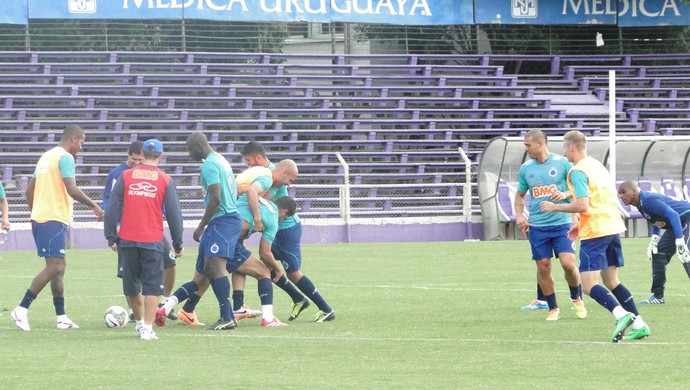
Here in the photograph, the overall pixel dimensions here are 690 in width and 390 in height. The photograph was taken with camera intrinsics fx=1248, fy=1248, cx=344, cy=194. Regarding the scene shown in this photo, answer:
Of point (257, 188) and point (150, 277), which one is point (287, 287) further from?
point (150, 277)

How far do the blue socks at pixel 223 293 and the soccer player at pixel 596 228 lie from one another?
124 inches

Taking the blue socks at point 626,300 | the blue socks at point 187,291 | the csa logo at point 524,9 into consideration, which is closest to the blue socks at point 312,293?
the blue socks at point 187,291

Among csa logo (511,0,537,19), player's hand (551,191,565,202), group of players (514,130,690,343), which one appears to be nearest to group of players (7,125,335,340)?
group of players (514,130,690,343)

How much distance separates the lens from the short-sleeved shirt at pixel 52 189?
12523 mm

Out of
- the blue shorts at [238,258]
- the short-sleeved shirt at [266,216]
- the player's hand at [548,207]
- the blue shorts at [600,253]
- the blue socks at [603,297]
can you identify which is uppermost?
the player's hand at [548,207]

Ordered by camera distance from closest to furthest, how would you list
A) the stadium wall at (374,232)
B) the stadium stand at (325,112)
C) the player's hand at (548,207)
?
the player's hand at (548,207)
the stadium wall at (374,232)
the stadium stand at (325,112)

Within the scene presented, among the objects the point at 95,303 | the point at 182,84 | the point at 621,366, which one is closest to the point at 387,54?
the point at 182,84

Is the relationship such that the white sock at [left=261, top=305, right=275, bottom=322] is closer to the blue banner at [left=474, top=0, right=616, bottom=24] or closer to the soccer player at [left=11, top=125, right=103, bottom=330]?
the soccer player at [left=11, top=125, right=103, bottom=330]

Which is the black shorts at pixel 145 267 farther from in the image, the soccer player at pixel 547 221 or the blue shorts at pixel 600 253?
the soccer player at pixel 547 221

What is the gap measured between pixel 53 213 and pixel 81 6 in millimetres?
22290

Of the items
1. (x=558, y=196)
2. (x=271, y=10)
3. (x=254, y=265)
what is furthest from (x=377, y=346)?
(x=271, y=10)

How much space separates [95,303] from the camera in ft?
51.0

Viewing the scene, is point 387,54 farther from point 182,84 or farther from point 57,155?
point 57,155

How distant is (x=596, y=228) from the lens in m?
11.4
